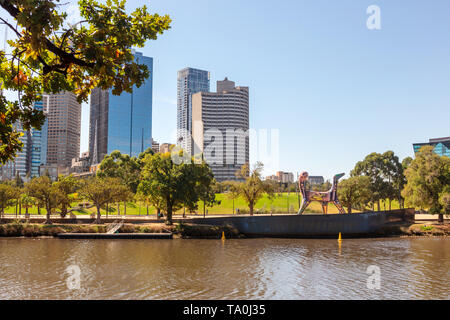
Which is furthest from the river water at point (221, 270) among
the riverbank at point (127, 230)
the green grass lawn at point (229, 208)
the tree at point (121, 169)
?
the green grass lawn at point (229, 208)

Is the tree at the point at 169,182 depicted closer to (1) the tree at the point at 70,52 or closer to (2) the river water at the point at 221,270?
(2) the river water at the point at 221,270

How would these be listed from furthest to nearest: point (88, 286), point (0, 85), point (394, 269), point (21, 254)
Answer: point (21, 254) < point (394, 269) < point (88, 286) < point (0, 85)

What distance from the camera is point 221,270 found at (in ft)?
97.5

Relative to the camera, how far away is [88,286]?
23.8 metres

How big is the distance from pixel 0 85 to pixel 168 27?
406cm

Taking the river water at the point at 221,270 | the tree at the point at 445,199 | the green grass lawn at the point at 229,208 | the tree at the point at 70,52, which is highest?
the tree at the point at 70,52

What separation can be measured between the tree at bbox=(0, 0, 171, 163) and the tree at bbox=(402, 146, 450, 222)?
65.9 m

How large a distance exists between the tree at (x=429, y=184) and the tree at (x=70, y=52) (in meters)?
65.9

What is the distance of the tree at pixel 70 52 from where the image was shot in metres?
5.69

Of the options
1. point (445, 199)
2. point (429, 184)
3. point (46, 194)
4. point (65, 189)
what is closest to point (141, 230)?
point (46, 194)

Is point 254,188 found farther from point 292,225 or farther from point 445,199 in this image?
point 445,199
